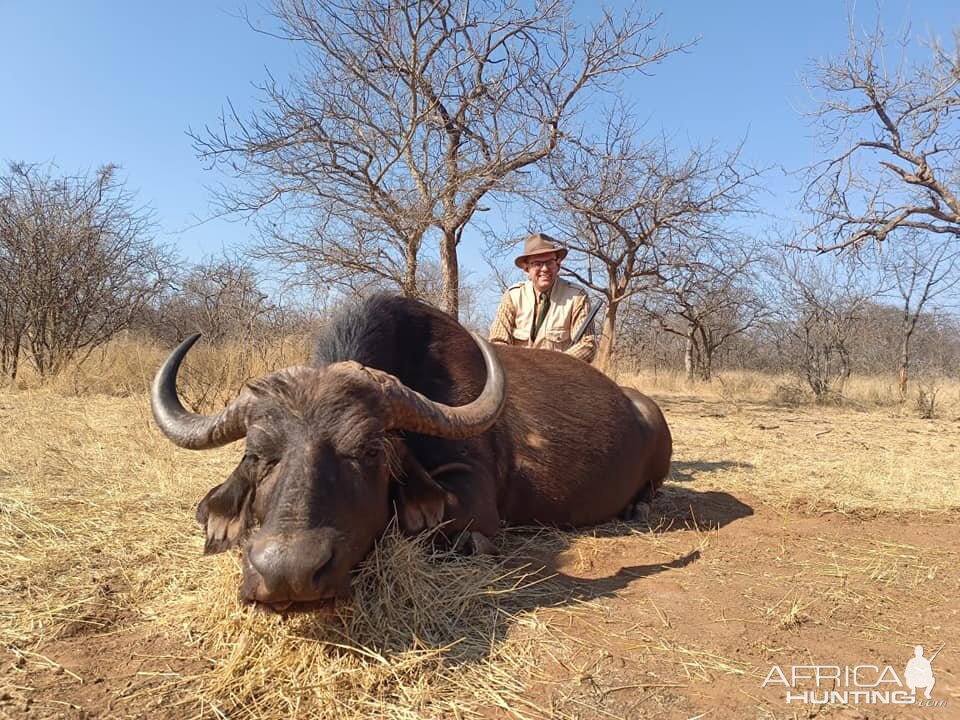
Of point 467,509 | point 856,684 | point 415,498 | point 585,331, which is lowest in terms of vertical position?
point 856,684

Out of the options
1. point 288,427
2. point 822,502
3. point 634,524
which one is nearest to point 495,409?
point 288,427

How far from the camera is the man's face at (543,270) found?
257 inches

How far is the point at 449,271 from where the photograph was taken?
11812mm

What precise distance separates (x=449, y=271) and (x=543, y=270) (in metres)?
5.49

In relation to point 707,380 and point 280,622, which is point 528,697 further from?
point 707,380

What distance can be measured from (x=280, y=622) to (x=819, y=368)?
1910 cm

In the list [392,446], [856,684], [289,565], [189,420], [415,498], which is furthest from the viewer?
[415,498]

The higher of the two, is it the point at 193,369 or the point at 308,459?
the point at 193,369

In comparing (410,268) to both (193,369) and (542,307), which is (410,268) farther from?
(542,307)

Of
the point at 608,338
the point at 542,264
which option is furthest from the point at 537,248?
the point at 608,338

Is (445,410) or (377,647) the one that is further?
(445,410)

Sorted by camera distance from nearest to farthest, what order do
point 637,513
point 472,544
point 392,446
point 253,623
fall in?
point 253,623 → point 392,446 → point 472,544 → point 637,513

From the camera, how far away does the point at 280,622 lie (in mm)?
2605

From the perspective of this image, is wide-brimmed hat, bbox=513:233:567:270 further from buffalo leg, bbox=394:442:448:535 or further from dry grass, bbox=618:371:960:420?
dry grass, bbox=618:371:960:420
